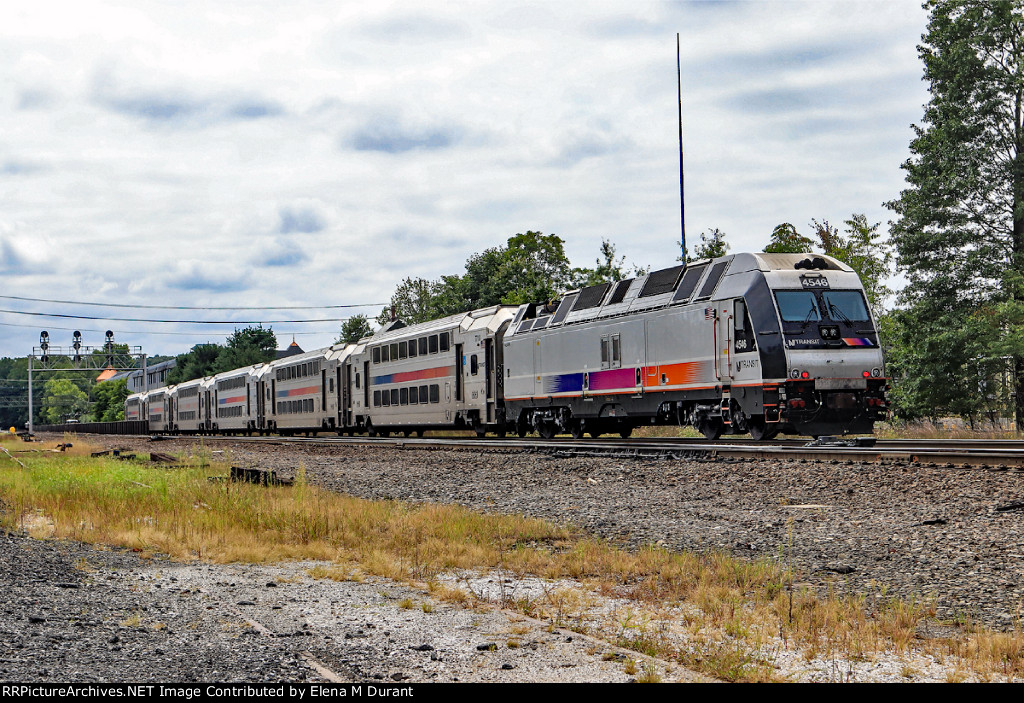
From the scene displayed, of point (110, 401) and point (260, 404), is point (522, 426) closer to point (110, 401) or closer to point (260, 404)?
point (260, 404)

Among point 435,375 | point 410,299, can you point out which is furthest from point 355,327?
point 435,375

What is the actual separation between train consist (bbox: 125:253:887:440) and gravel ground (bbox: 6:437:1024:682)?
12.6 ft

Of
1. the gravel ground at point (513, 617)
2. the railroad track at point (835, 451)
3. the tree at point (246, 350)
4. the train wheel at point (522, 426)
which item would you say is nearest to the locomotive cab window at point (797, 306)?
the railroad track at point (835, 451)

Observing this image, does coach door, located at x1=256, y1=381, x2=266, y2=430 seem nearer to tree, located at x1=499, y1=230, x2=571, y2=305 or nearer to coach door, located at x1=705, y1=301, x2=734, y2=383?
tree, located at x1=499, y1=230, x2=571, y2=305

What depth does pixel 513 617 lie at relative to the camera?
6668mm

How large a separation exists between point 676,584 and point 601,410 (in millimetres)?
16302

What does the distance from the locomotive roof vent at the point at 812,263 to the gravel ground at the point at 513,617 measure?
5.97 metres

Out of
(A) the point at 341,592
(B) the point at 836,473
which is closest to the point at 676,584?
(A) the point at 341,592

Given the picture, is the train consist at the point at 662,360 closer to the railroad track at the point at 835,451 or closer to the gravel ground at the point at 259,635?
the railroad track at the point at 835,451

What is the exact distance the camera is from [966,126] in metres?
35.3

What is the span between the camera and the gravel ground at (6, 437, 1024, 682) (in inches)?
208

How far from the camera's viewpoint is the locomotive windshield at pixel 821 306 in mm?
18484

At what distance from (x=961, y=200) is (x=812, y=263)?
62.9ft

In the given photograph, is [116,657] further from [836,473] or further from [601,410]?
[601,410]
